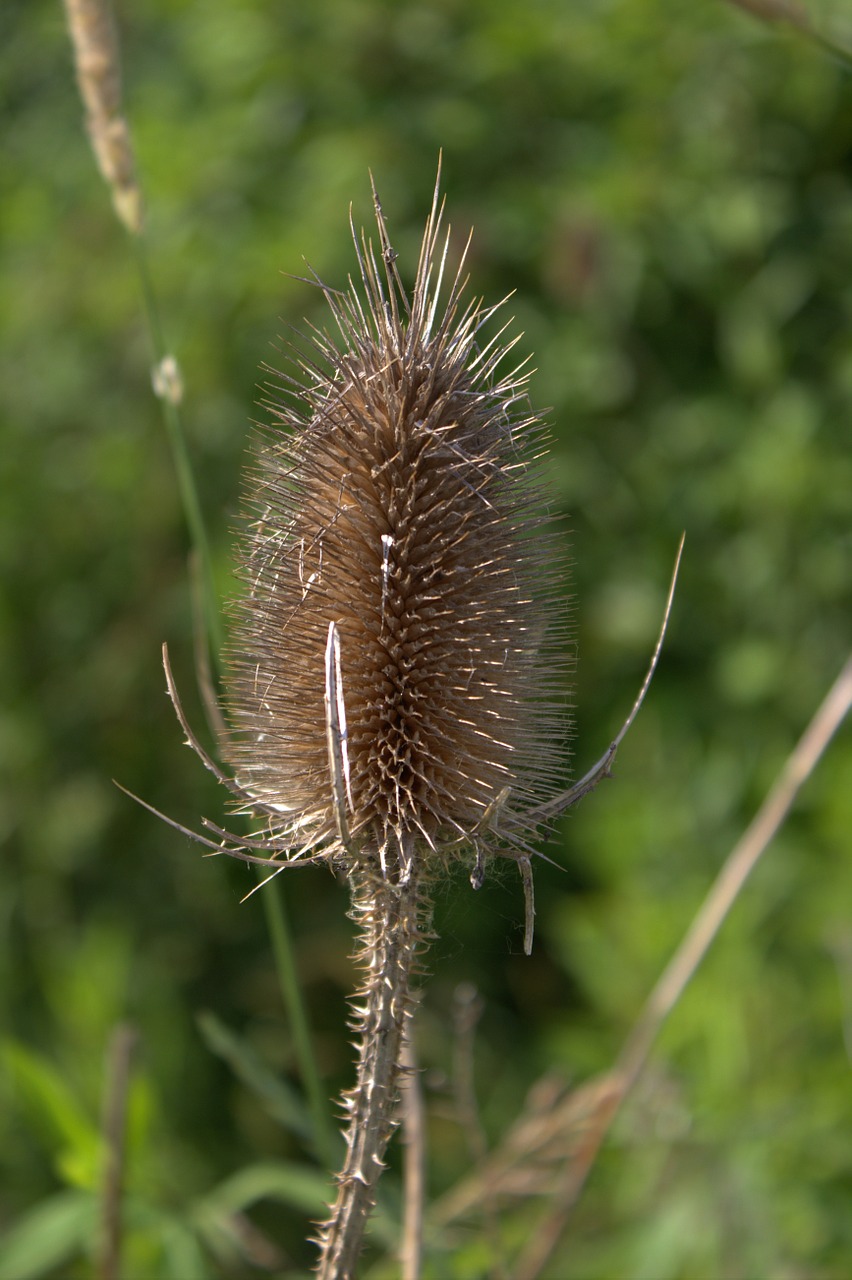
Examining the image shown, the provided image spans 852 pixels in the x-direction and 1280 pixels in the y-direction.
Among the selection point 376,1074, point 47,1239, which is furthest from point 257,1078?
point 376,1074

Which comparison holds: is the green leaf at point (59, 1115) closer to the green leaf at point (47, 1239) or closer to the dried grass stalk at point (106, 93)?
the green leaf at point (47, 1239)

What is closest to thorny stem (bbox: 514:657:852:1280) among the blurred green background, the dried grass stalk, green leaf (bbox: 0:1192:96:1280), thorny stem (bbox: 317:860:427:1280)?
thorny stem (bbox: 317:860:427:1280)

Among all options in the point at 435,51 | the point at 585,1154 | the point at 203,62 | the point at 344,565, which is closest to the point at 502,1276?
the point at 585,1154

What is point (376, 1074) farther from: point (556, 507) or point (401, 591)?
point (556, 507)

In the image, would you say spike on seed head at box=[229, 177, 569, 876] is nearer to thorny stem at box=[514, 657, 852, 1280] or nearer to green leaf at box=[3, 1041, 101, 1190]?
thorny stem at box=[514, 657, 852, 1280]

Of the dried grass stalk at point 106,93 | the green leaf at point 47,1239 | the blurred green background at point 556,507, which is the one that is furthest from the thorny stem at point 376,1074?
the blurred green background at point 556,507
